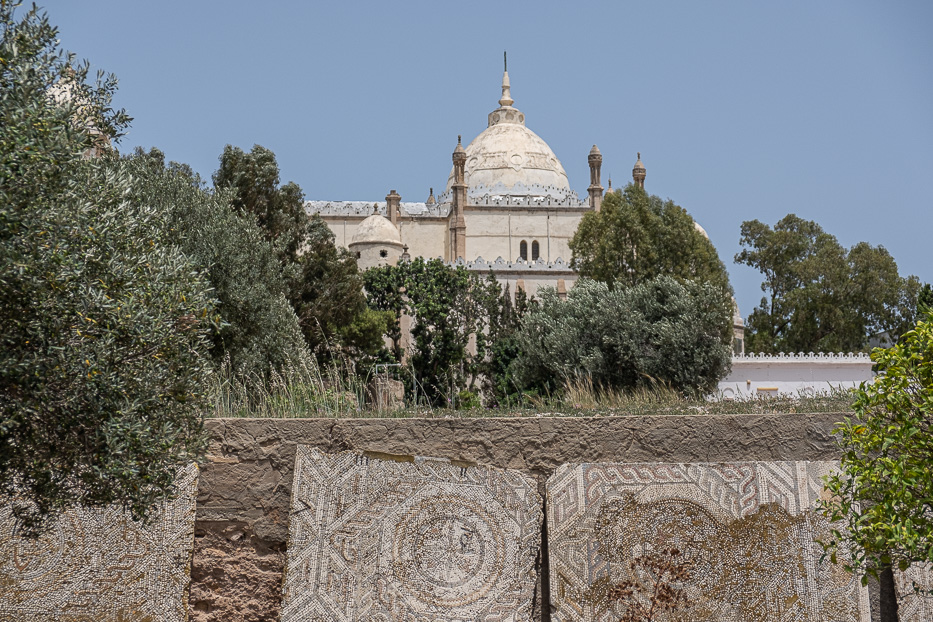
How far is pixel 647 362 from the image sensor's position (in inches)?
837

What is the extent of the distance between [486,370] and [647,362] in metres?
7.99

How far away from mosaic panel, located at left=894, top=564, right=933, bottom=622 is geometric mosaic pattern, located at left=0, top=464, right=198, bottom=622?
15.5 feet

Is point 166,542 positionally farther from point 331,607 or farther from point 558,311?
point 558,311

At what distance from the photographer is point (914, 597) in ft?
20.7

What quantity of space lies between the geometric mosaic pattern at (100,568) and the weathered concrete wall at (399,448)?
220 mm

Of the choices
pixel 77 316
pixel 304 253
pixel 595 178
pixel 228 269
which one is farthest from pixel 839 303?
pixel 77 316

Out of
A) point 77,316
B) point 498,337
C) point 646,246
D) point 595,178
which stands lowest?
point 77,316

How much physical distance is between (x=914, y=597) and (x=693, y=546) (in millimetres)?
1488

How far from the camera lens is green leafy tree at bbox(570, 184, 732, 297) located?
27.8 m

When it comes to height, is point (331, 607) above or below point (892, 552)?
below

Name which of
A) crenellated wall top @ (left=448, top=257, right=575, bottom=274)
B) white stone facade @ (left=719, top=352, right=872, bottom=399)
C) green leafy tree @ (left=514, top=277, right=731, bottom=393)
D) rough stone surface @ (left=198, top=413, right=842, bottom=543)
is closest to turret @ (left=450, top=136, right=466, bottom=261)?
crenellated wall top @ (left=448, top=257, right=575, bottom=274)

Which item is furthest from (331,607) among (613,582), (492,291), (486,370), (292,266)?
(492,291)

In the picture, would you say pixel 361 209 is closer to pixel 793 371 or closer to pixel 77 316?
pixel 793 371

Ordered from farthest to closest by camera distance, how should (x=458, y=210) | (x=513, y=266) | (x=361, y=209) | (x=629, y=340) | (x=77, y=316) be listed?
(x=361, y=209)
(x=458, y=210)
(x=513, y=266)
(x=629, y=340)
(x=77, y=316)
